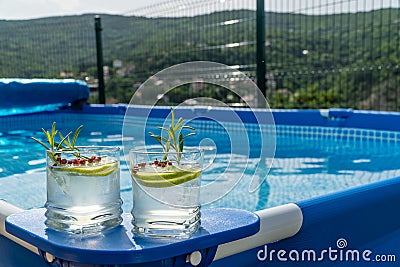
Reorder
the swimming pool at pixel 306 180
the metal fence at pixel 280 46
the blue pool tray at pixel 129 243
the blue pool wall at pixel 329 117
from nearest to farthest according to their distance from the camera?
the blue pool tray at pixel 129 243 < the swimming pool at pixel 306 180 < the blue pool wall at pixel 329 117 < the metal fence at pixel 280 46

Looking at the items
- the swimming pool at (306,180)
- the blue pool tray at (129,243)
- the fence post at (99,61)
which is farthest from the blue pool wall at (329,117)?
the blue pool tray at (129,243)

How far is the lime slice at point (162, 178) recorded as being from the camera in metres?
0.84

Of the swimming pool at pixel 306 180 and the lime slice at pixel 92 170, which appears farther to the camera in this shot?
the swimming pool at pixel 306 180

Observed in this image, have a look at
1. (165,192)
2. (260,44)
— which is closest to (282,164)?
(165,192)

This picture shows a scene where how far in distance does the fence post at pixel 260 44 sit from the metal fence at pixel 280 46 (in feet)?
0.12

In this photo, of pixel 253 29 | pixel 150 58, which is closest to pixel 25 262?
pixel 253 29

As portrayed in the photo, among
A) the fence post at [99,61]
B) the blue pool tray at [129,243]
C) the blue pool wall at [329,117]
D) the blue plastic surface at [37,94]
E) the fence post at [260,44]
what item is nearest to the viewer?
the blue pool tray at [129,243]

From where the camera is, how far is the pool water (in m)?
2.50

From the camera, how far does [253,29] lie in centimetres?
695

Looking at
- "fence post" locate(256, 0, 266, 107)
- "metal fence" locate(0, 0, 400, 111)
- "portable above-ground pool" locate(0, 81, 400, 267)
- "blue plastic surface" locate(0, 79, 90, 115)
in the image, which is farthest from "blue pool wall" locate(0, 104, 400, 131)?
"blue plastic surface" locate(0, 79, 90, 115)

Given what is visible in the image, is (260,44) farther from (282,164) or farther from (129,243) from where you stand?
(129,243)

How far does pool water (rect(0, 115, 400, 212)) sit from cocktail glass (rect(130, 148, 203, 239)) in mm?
118

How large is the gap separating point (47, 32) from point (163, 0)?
4414 mm

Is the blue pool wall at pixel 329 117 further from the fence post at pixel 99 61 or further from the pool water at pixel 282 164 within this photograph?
the fence post at pixel 99 61
